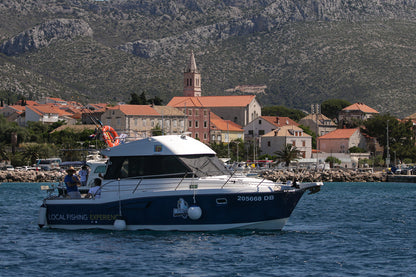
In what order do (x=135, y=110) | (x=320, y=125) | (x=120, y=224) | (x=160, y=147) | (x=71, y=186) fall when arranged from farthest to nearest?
(x=320, y=125)
(x=135, y=110)
(x=71, y=186)
(x=160, y=147)
(x=120, y=224)

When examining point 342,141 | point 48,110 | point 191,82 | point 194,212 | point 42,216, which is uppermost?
point 191,82

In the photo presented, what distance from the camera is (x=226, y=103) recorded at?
152 metres

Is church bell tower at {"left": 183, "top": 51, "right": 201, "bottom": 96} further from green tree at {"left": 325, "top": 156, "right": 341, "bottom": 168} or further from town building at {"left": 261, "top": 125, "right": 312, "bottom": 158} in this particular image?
green tree at {"left": 325, "top": 156, "right": 341, "bottom": 168}

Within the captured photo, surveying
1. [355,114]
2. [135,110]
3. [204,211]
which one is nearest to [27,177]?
[135,110]

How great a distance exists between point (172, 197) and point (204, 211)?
45.2 inches

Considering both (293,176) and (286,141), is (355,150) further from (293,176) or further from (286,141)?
(293,176)

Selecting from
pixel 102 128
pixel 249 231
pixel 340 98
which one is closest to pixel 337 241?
pixel 249 231

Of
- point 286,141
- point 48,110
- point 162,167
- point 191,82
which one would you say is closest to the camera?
point 162,167

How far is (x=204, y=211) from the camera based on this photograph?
78.3 feet

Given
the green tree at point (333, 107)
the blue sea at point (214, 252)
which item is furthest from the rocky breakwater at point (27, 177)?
the green tree at point (333, 107)

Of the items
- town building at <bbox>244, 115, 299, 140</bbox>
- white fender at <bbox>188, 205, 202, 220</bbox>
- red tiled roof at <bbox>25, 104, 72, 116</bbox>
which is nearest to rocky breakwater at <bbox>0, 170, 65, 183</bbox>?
red tiled roof at <bbox>25, 104, 72, 116</bbox>

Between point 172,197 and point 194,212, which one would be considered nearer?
point 194,212

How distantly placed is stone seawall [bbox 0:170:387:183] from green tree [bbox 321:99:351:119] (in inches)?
3326

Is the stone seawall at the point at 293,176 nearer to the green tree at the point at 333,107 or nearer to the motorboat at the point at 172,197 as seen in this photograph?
the motorboat at the point at 172,197
